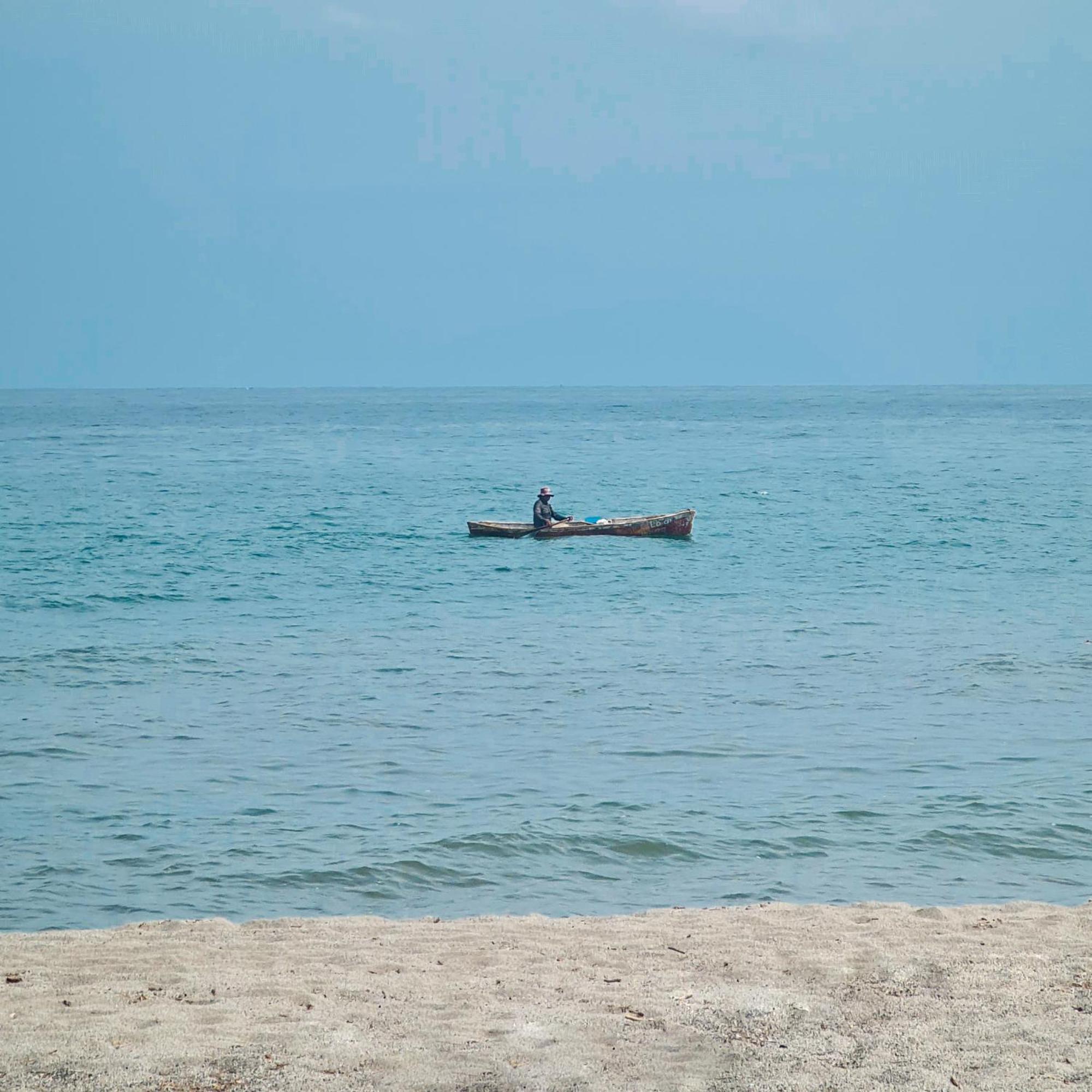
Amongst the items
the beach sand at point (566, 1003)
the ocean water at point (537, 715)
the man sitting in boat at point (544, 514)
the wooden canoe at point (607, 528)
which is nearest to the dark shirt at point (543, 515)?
the man sitting in boat at point (544, 514)

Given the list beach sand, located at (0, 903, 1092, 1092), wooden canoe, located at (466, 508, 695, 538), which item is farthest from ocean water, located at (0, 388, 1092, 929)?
beach sand, located at (0, 903, 1092, 1092)

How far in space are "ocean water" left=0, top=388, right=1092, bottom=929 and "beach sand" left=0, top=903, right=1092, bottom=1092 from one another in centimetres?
122

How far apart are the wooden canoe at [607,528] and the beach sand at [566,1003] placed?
25.0 meters

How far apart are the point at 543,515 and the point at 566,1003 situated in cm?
2722

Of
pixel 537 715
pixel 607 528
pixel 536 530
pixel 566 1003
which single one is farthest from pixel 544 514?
pixel 566 1003

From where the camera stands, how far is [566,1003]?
24.1ft

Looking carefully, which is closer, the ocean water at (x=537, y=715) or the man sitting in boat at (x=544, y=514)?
the ocean water at (x=537, y=715)

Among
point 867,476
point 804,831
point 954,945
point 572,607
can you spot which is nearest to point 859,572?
point 572,607

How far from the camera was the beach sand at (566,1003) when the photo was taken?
632cm

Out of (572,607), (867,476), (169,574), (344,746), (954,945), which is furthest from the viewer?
(867,476)

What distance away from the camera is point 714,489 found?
54.6m

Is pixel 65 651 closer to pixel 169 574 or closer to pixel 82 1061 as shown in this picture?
pixel 169 574

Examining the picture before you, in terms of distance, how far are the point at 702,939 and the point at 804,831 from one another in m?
3.35

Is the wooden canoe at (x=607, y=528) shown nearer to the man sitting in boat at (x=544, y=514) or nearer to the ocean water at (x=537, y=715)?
the man sitting in boat at (x=544, y=514)
